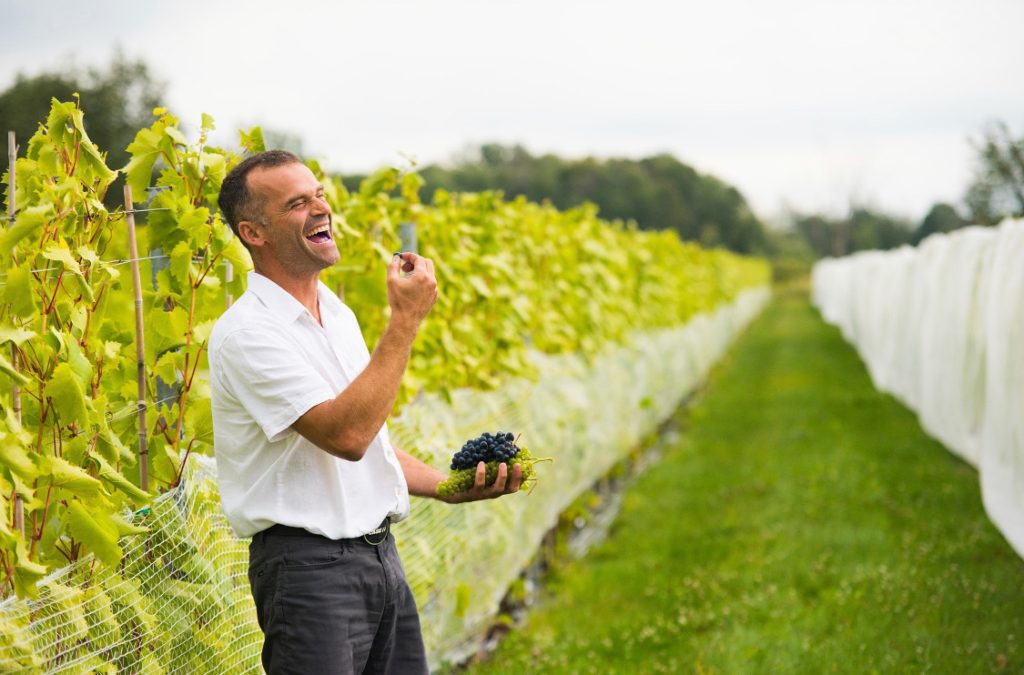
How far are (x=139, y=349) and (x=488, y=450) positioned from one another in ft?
2.98

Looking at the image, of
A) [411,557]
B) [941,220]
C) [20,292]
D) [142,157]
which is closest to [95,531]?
[20,292]

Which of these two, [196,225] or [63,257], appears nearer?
[63,257]

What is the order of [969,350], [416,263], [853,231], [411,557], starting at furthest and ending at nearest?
1. [853,231]
2. [969,350]
3. [411,557]
4. [416,263]

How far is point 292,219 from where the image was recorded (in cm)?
222

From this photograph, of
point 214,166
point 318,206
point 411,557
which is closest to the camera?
point 318,206

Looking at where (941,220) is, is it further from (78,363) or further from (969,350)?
(78,363)

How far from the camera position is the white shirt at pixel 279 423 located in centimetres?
208

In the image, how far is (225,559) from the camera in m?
2.72

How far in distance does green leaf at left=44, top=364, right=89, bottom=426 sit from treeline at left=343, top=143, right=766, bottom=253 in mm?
2227

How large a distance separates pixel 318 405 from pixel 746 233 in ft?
151

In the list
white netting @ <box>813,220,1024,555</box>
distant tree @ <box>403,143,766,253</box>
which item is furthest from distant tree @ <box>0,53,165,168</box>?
white netting @ <box>813,220,1024,555</box>

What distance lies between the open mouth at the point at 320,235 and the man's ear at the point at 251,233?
10cm

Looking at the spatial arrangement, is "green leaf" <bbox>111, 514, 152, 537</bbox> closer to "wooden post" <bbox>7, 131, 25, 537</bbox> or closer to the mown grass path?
"wooden post" <bbox>7, 131, 25, 537</bbox>

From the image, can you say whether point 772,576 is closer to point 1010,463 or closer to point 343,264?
point 1010,463
